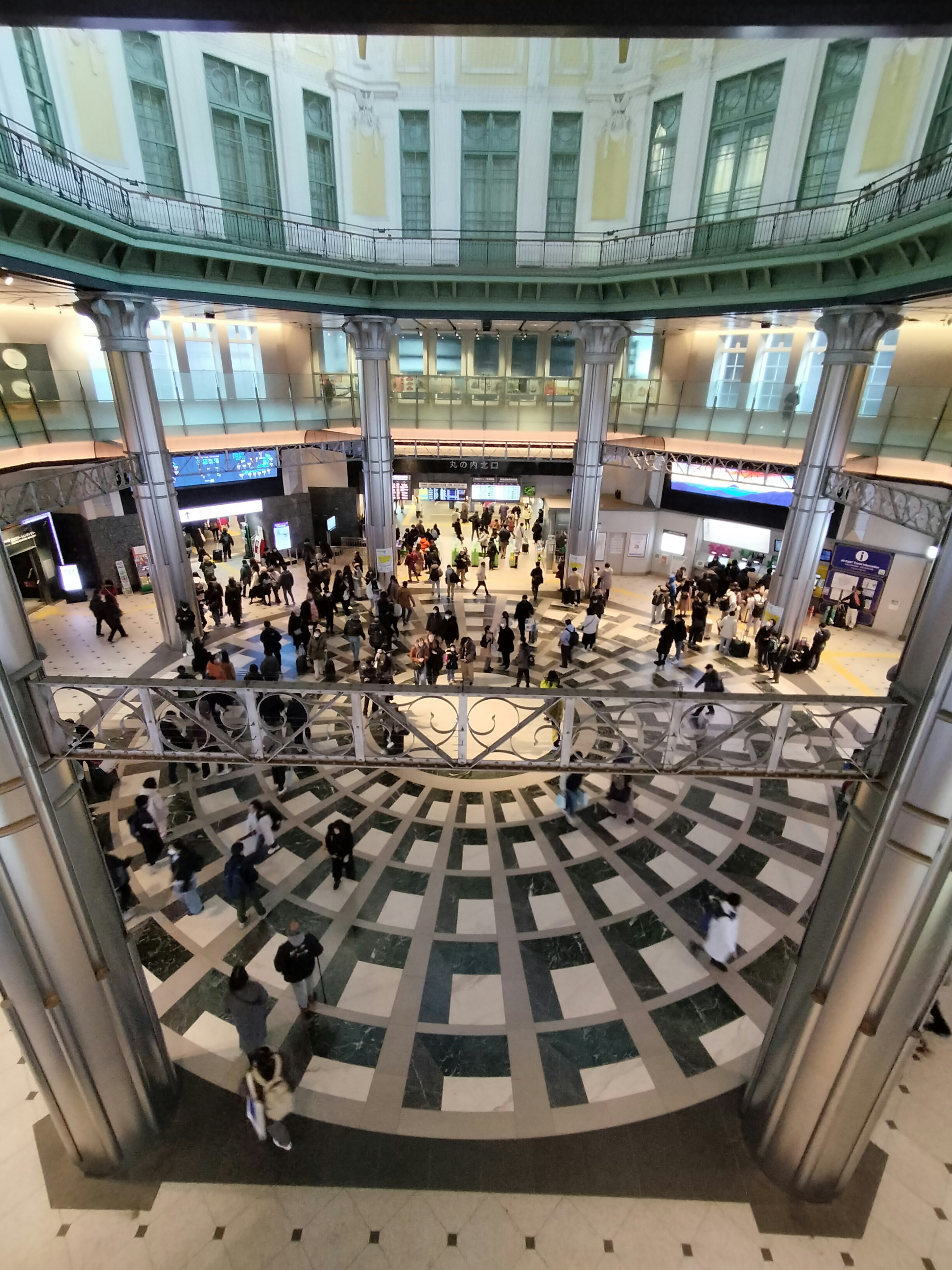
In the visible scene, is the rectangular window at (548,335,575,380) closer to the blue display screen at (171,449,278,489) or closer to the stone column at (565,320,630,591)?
the stone column at (565,320,630,591)

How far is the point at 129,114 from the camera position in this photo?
40.7 ft

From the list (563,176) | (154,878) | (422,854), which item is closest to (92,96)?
(563,176)

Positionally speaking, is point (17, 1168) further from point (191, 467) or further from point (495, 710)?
point (191, 467)

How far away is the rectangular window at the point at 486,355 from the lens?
20812 millimetres

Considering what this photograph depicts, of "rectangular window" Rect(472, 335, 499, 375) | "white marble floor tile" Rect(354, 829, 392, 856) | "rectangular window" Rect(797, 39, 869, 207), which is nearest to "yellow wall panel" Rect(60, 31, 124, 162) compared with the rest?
"rectangular window" Rect(472, 335, 499, 375)

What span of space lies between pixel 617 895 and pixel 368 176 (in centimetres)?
1806

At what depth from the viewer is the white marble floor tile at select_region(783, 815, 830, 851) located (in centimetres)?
917

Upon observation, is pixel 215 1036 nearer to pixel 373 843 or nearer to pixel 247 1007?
pixel 247 1007

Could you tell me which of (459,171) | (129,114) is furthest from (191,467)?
(459,171)

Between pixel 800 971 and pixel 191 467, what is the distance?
1690 cm

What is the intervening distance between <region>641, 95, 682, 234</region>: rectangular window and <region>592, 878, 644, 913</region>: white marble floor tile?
51.7ft

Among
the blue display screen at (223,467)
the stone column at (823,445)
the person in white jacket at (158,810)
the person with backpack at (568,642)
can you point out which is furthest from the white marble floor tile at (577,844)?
the blue display screen at (223,467)

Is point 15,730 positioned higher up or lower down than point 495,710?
higher up

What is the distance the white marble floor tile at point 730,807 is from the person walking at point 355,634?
7.73 meters
